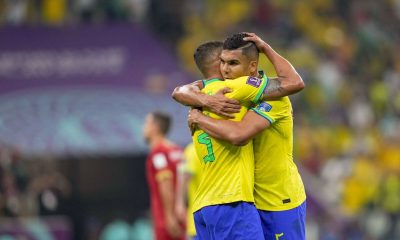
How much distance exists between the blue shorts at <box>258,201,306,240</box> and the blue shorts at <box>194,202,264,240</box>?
0.93ft

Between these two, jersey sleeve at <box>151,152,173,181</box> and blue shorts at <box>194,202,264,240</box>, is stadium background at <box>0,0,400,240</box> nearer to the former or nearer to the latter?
jersey sleeve at <box>151,152,173,181</box>

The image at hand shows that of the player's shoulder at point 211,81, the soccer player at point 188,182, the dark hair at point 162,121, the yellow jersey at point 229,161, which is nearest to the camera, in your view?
the yellow jersey at point 229,161

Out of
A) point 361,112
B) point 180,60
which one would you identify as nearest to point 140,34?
point 180,60

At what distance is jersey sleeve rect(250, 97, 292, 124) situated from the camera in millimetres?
6711

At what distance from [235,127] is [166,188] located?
12.3 feet

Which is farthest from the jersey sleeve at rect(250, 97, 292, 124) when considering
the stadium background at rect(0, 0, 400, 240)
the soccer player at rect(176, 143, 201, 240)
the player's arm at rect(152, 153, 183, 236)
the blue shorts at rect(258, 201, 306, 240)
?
the stadium background at rect(0, 0, 400, 240)

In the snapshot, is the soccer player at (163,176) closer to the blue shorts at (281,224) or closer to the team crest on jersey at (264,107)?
the blue shorts at (281,224)

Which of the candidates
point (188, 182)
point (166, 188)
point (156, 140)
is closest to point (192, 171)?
point (188, 182)

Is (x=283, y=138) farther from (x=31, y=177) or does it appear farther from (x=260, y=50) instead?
(x=31, y=177)

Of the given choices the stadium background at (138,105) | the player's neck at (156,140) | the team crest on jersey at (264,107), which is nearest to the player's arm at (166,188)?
the player's neck at (156,140)

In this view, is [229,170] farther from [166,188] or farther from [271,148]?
[166,188]

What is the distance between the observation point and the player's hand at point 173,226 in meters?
10.3

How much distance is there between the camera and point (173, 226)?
10.3m

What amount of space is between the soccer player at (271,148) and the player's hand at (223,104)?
65mm
